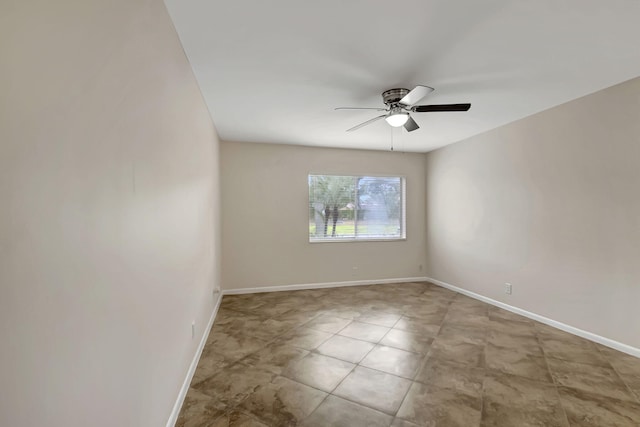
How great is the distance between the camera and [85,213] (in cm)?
85

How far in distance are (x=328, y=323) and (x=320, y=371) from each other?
1084 millimetres

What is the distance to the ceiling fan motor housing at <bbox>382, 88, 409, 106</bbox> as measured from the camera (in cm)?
274

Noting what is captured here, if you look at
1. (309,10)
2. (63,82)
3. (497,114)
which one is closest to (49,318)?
(63,82)

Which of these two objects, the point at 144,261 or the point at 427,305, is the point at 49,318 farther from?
the point at 427,305

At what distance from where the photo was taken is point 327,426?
71.3 inches

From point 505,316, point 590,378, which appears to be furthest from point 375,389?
point 505,316

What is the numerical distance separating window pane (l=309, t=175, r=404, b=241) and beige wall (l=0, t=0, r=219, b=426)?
3.60 metres

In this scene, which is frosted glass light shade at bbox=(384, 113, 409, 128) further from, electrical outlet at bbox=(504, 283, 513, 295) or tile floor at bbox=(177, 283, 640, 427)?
electrical outlet at bbox=(504, 283, 513, 295)

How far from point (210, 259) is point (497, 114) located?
3.83 meters

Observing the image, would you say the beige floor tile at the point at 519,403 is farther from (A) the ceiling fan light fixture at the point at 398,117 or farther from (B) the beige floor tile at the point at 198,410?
(A) the ceiling fan light fixture at the point at 398,117

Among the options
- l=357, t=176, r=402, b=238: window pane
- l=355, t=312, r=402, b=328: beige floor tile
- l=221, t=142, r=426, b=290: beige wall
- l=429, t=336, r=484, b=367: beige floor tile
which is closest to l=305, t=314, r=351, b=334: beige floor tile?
l=355, t=312, r=402, b=328: beige floor tile

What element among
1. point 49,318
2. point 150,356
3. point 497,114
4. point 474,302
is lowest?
point 474,302

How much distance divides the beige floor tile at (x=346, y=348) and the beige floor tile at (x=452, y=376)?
21.4 inches

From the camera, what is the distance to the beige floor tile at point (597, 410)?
1.85 metres
